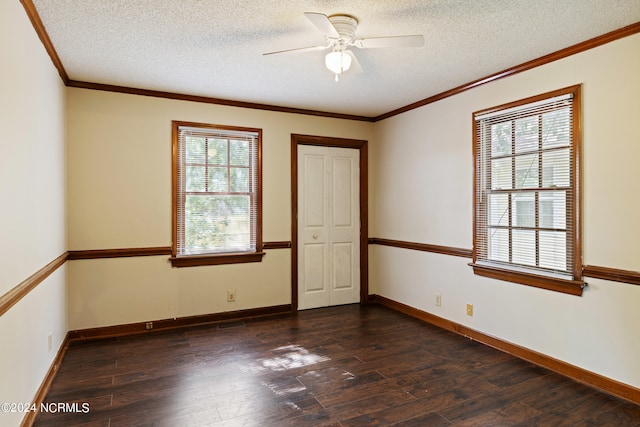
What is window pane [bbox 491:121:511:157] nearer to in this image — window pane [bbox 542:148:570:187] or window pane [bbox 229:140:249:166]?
window pane [bbox 542:148:570:187]

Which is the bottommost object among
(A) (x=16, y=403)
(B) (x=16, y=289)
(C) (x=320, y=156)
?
(A) (x=16, y=403)

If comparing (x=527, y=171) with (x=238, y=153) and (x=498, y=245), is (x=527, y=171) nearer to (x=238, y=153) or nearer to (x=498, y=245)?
(x=498, y=245)

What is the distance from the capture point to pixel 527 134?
10.7 feet

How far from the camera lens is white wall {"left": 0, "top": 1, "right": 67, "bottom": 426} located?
1869mm

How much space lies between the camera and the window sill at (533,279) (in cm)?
287

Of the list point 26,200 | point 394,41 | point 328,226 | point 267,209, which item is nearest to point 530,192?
point 394,41

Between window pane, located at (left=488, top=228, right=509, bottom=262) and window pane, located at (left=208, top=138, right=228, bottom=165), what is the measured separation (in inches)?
114

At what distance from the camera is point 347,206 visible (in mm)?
5137

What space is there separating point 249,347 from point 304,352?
1.72 feet

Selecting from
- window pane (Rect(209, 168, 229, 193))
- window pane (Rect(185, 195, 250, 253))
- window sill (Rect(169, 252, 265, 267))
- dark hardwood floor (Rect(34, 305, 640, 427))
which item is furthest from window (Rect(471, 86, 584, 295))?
window pane (Rect(209, 168, 229, 193))

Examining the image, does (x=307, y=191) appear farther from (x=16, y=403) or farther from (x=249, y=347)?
(x=16, y=403)

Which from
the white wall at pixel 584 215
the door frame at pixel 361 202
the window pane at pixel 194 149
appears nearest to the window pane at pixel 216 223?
the window pane at pixel 194 149

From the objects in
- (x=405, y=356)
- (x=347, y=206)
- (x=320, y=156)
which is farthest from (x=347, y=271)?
(x=405, y=356)

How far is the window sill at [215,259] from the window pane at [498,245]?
2465 mm
